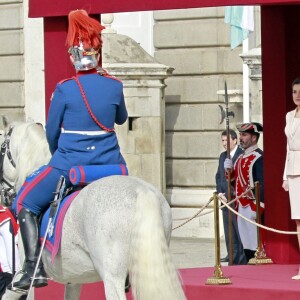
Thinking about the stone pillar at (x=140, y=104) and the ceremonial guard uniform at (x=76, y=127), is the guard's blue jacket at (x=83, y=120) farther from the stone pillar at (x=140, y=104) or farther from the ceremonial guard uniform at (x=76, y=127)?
the stone pillar at (x=140, y=104)

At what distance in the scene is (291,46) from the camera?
1307 centimetres

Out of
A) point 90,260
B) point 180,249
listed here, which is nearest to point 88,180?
point 90,260

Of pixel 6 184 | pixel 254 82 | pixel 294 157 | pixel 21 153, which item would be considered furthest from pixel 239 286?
pixel 254 82

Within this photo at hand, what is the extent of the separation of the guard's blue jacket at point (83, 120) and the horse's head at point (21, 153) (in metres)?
0.40

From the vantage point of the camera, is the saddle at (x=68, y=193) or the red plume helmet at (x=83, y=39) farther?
the red plume helmet at (x=83, y=39)

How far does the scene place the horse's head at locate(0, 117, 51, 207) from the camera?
10.7m

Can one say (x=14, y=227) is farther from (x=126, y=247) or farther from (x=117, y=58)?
(x=117, y=58)

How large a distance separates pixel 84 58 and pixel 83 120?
0.42 metres

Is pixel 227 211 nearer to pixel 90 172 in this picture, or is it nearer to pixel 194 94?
pixel 194 94

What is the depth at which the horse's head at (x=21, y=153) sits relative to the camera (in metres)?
10.7

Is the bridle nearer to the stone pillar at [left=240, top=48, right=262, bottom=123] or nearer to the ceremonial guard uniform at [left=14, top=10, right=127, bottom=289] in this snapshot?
the ceremonial guard uniform at [left=14, top=10, right=127, bottom=289]

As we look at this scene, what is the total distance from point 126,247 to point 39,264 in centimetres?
106

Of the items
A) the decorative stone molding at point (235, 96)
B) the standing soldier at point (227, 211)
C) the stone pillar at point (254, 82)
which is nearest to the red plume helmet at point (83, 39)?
the standing soldier at point (227, 211)

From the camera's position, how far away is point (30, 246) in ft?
33.8
